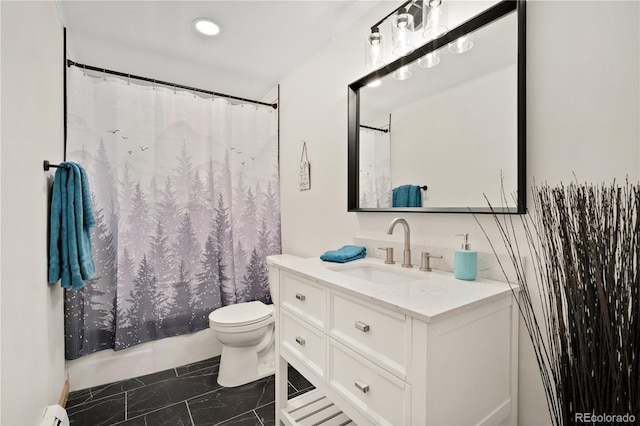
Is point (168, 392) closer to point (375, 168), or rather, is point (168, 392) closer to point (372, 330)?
point (372, 330)

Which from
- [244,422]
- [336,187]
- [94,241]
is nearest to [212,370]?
[244,422]

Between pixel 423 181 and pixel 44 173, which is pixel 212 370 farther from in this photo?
pixel 423 181

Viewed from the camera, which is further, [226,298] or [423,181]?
[226,298]

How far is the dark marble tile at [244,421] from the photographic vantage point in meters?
1.71

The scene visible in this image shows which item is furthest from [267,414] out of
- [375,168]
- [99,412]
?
[375,168]

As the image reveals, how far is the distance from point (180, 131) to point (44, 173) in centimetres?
104

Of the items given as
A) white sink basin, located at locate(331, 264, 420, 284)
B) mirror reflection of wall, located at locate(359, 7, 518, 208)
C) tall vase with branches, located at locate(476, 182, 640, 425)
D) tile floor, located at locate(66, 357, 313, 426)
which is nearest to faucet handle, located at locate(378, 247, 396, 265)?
white sink basin, located at locate(331, 264, 420, 284)

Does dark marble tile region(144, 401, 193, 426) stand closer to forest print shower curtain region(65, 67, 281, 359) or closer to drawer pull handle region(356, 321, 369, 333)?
forest print shower curtain region(65, 67, 281, 359)

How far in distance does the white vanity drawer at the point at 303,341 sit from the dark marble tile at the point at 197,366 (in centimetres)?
116

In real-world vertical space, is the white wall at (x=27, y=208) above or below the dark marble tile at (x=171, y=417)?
above

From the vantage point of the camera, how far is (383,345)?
101 cm

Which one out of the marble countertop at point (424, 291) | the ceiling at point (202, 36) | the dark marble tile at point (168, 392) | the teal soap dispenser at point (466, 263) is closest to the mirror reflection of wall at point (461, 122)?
the teal soap dispenser at point (466, 263)

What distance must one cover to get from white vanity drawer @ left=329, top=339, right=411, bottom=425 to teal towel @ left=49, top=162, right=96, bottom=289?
139 centimetres

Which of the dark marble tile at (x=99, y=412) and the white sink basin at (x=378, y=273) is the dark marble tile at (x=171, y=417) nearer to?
the dark marble tile at (x=99, y=412)
